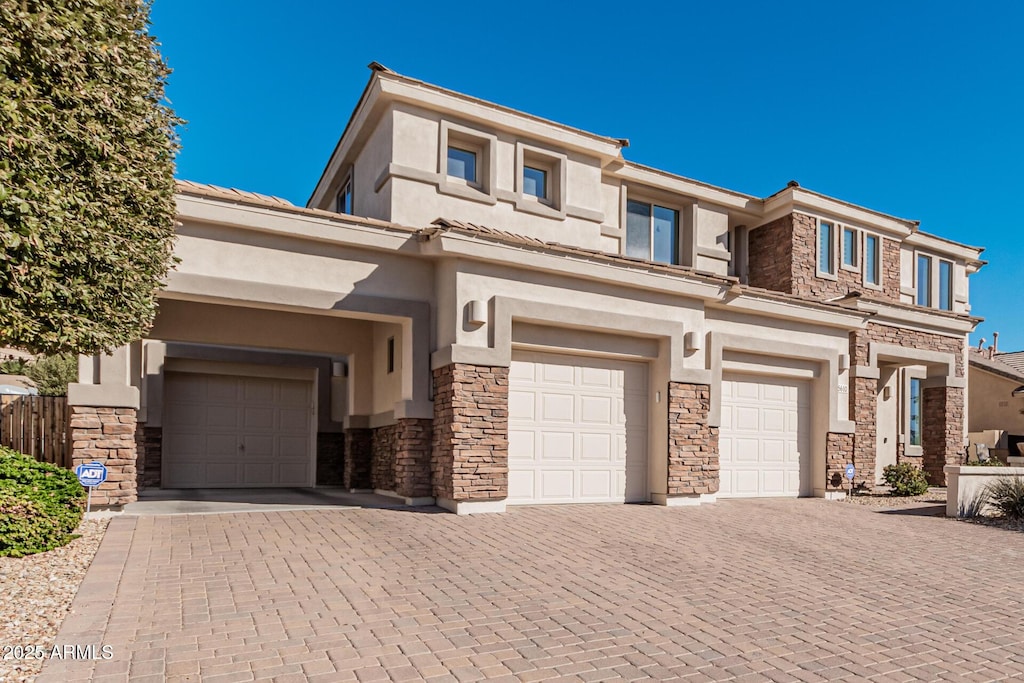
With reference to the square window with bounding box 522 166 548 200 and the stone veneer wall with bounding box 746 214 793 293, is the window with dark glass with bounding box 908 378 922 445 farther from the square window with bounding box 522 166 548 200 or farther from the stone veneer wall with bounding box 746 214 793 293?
the square window with bounding box 522 166 548 200

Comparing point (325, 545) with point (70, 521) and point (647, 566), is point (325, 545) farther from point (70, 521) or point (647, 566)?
point (647, 566)

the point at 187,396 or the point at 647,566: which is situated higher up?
the point at 187,396

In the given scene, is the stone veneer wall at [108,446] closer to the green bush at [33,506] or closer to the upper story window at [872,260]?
the green bush at [33,506]

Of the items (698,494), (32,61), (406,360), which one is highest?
(32,61)

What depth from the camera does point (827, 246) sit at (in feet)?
63.7

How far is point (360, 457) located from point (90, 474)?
5.77 m

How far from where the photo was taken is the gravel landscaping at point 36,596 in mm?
4680

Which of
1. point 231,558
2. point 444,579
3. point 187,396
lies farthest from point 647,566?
point 187,396

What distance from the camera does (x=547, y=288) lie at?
12195 millimetres

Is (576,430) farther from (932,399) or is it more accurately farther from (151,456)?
(932,399)

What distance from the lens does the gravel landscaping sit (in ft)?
15.4

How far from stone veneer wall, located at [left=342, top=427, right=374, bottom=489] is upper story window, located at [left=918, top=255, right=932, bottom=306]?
696 inches

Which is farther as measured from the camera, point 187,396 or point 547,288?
point 187,396

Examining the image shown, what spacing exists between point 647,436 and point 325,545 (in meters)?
7.05
